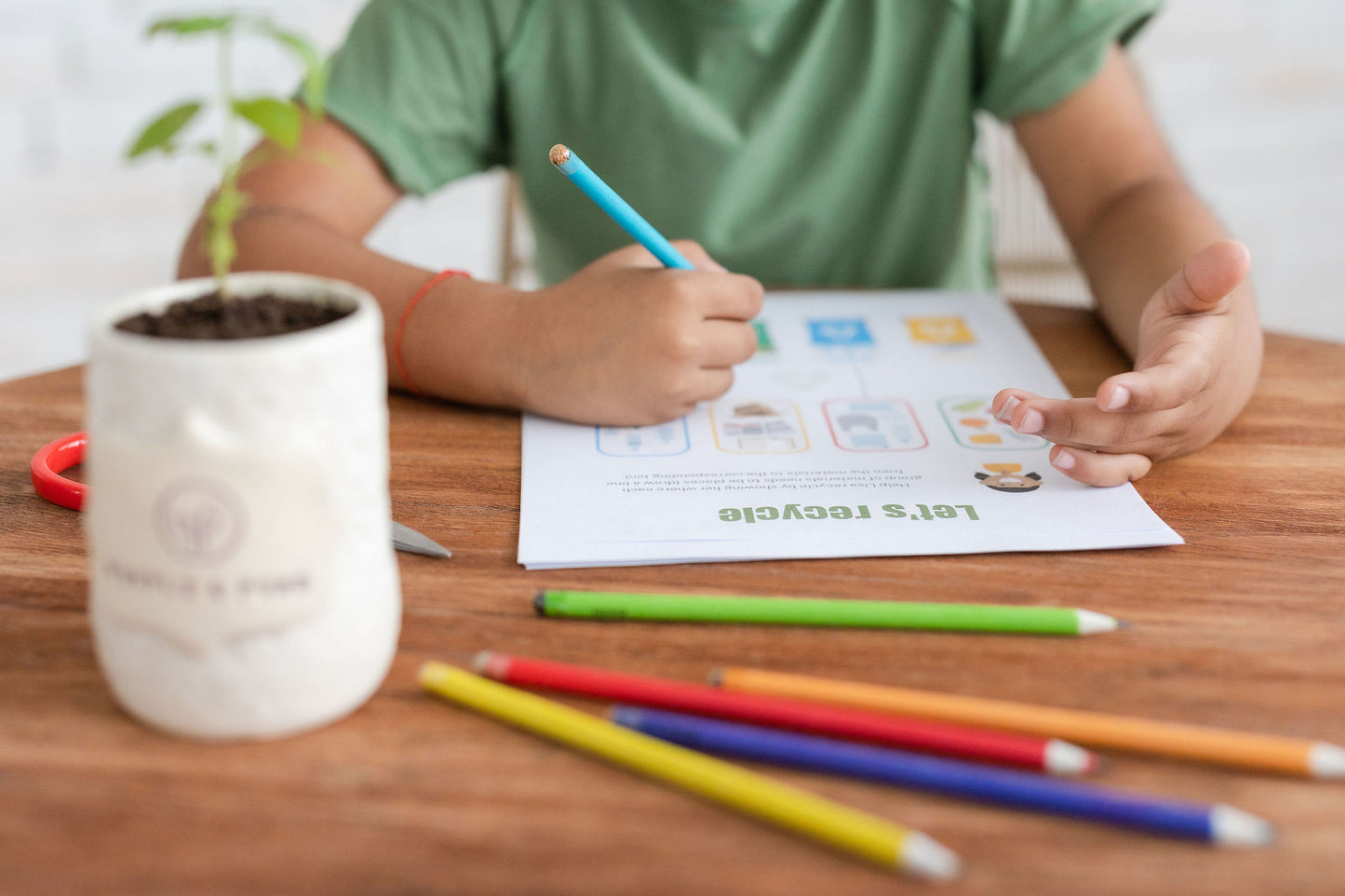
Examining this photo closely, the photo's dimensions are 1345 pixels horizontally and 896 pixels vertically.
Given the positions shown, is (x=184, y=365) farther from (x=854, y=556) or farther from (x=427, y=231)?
(x=427, y=231)

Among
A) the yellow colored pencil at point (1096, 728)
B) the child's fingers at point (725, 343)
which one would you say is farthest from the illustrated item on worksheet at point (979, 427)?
the yellow colored pencil at point (1096, 728)

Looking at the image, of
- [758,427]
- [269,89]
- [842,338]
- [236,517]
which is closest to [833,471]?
[758,427]

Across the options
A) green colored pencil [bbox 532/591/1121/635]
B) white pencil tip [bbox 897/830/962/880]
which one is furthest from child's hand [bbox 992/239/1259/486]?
white pencil tip [bbox 897/830/962/880]

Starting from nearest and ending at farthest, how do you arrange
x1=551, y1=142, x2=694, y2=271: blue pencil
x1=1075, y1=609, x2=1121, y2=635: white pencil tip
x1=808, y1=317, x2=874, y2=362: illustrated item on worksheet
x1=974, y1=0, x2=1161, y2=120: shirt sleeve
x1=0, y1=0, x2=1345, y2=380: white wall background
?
x1=1075, y1=609, x2=1121, y2=635: white pencil tip
x1=551, y1=142, x2=694, y2=271: blue pencil
x1=808, y1=317, x2=874, y2=362: illustrated item on worksheet
x1=974, y1=0, x2=1161, y2=120: shirt sleeve
x1=0, y1=0, x2=1345, y2=380: white wall background

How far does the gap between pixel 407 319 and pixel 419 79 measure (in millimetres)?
282

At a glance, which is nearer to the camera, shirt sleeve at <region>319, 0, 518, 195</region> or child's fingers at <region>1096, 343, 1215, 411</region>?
child's fingers at <region>1096, 343, 1215, 411</region>

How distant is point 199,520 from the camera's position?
276 mm

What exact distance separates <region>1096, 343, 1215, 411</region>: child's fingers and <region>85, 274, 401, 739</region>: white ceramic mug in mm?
303

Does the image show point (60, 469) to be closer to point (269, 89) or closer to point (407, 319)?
point (407, 319)

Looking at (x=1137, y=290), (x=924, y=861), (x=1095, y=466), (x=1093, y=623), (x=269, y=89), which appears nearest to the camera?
(x=924, y=861)

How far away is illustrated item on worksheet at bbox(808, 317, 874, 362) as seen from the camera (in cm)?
63

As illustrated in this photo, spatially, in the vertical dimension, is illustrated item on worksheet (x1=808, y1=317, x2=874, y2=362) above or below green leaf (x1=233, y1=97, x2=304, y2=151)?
below

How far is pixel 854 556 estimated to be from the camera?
423 mm

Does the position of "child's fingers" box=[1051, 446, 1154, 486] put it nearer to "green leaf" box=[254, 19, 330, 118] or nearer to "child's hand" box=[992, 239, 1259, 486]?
"child's hand" box=[992, 239, 1259, 486]
